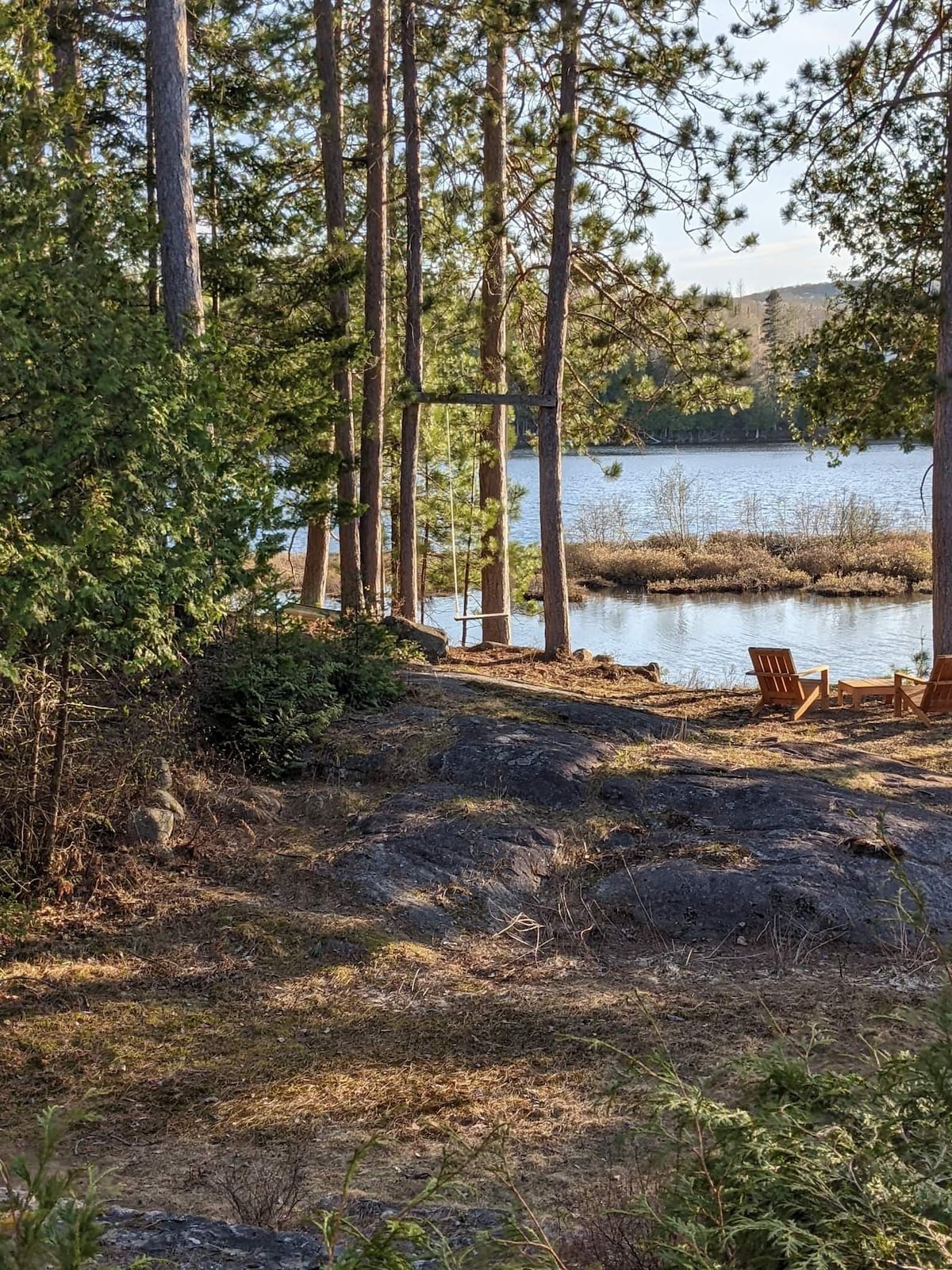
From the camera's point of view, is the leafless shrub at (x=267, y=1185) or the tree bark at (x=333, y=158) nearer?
the leafless shrub at (x=267, y=1185)

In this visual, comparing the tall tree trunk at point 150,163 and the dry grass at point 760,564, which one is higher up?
the tall tree trunk at point 150,163

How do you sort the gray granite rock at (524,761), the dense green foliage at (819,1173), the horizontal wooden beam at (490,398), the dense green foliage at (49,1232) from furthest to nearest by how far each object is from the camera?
Result: the horizontal wooden beam at (490,398) → the gray granite rock at (524,761) → the dense green foliage at (819,1173) → the dense green foliage at (49,1232)

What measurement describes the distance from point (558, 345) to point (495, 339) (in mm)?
2997

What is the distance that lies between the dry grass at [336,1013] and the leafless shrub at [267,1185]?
38 millimetres

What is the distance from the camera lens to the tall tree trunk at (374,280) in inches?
575

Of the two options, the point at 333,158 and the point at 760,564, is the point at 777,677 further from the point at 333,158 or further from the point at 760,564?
the point at 760,564

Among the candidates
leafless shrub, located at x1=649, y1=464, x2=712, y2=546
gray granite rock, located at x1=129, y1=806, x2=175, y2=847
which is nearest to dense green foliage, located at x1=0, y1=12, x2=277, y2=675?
gray granite rock, located at x1=129, y1=806, x2=175, y2=847

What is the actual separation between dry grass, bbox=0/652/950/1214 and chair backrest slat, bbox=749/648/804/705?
598 cm

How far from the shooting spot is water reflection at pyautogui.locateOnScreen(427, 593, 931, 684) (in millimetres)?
20969

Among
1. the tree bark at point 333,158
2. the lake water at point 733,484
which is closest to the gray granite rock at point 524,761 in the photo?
the tree bark at point 333,158

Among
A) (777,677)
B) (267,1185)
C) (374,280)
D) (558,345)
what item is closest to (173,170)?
(374,280)

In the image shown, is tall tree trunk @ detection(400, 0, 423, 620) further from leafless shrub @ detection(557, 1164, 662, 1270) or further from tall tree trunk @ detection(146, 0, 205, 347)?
leafless shrub @ detection(557, 1164, 662, 1270)

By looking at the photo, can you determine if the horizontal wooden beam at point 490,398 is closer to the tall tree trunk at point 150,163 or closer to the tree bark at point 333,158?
the tree bark at point 333,158

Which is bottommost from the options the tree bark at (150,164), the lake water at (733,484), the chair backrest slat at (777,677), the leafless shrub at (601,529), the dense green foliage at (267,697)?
the chair backrest slat at (777,677)
